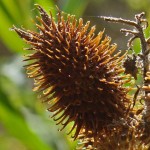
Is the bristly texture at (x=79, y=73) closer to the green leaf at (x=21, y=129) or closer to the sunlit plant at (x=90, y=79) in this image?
the sunlit plant at (x=90, y=79)

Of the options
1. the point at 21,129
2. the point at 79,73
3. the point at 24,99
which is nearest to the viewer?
the point at 79,73

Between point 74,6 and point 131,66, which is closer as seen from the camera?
point 131,66

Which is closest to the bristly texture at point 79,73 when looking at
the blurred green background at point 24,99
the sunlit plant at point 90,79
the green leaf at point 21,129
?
the sunlit plant at point 90,79

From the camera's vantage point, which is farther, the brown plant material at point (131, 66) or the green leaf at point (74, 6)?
the green leaf at point (74, 6)

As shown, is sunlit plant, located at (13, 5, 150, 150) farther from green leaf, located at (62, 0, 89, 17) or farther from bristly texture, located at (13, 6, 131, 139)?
green leaf, located at (62, 0, 89, 17)

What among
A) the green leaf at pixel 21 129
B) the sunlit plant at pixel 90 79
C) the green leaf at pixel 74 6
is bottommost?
the green leaf at pixel 21 129

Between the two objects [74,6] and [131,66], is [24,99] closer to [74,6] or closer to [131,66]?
[74,6]

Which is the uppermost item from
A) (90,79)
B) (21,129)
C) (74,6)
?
(74,6)

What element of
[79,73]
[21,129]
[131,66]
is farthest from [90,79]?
[21,129]
